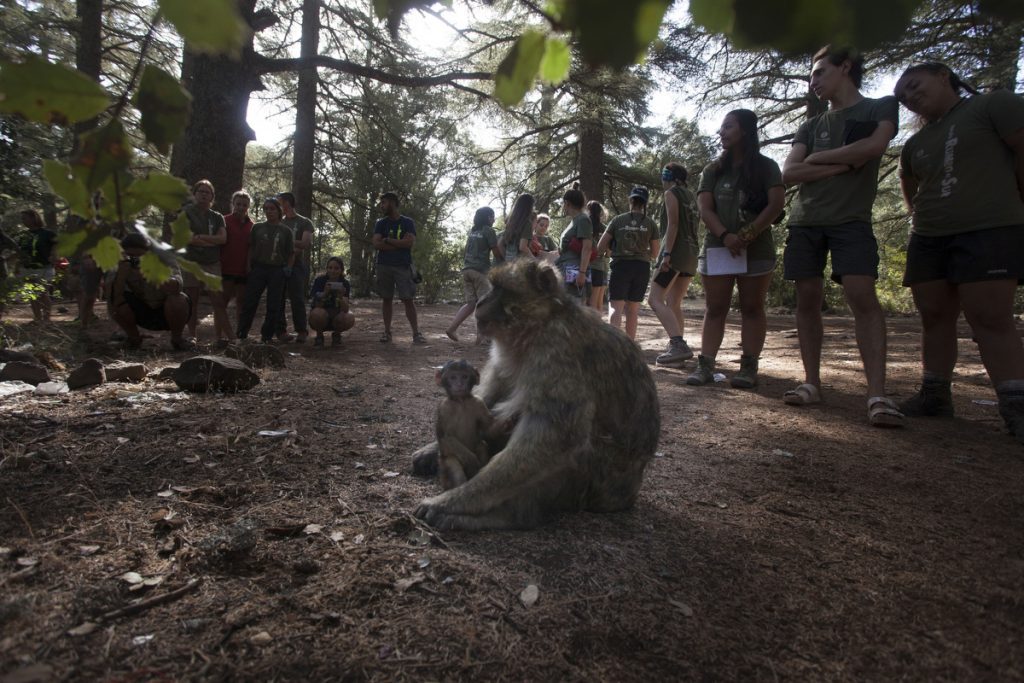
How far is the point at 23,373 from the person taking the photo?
511 centimetres

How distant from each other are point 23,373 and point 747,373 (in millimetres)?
7210

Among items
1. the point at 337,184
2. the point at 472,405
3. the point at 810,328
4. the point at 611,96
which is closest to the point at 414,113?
the point at 337,184

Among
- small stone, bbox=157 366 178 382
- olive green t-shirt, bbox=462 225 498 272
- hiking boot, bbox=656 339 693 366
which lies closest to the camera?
small stone, bbox=157 366 178 382

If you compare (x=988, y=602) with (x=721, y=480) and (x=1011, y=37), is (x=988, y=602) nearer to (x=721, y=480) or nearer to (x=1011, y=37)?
(x=721, y=480)

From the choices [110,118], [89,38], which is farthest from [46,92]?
[89,38]

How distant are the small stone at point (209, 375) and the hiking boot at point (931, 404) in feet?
20.1

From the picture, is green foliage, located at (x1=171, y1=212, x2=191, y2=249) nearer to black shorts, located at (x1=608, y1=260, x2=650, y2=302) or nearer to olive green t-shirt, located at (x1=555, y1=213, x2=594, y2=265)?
olive green t-shirt, located at (x1=555, y1=213, x2=594, y2=265)

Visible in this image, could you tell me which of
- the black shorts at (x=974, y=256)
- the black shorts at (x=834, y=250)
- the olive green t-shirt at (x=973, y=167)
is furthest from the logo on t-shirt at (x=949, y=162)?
the black shorts at (x=834, y=250)

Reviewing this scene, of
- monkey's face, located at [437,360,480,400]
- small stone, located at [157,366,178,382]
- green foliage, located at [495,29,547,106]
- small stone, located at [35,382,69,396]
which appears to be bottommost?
small stone, located at [35,382,69,396]

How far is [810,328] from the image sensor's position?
5152mm

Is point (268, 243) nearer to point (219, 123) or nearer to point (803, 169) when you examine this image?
point (219, 123)

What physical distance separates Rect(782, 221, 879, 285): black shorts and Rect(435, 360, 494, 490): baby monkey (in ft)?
10.9

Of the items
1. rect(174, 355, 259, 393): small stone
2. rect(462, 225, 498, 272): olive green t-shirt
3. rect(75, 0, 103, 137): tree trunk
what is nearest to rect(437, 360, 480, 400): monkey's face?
rect(174, 355, 259, 393): small stone

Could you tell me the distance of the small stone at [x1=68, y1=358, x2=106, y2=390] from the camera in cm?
503
